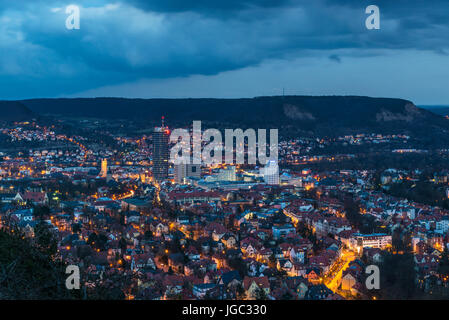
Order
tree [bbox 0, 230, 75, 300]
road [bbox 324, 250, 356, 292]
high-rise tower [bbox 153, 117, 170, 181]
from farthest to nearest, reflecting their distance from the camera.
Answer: high-rise tower [bbox 153, 117, 170, 181] < road [bbox 324, 250, 356, 292] < tree [bbox 0, 230, 75, 300]

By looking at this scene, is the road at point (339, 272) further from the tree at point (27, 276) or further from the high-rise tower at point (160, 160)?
the high-rise tower at point (160, 160)

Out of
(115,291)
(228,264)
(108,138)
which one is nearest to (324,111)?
(108,138)

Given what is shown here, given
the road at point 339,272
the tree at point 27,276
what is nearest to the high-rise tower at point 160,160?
the road at point 339,272

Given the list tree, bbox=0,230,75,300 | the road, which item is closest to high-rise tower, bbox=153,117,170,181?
the road

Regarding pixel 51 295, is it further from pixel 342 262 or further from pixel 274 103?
pixel 274 103

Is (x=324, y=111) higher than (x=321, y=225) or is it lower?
higher

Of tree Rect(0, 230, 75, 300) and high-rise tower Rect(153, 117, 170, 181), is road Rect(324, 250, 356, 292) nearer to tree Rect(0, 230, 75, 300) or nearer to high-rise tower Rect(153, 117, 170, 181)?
tree Rect(0, 230, 75, 300)

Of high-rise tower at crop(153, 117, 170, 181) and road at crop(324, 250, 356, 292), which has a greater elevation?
high-rise tower at crop(153, 117, 170, 181)

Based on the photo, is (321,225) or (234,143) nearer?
(321,225)

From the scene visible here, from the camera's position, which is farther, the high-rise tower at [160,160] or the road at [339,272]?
the high-rise tower at [160,160]
